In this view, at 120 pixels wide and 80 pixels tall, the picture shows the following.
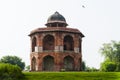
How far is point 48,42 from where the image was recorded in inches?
2015

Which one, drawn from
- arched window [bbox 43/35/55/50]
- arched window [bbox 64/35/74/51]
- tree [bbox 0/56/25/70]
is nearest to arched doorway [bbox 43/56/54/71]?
arched window [bbox 43/35/55/50]

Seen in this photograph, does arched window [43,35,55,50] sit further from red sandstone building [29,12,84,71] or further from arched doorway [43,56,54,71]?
arched doorway [43,56,54,71]

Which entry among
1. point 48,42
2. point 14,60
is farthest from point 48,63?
point 14,60

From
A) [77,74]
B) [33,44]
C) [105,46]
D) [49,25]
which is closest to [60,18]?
[49,25]

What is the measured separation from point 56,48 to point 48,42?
2.81 m

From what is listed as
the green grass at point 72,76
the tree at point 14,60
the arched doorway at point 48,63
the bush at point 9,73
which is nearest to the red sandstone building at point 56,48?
the arched doorway at point 48,63

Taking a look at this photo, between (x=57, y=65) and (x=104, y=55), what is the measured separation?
989 inches

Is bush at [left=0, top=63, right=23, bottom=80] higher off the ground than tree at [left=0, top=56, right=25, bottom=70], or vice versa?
tree at [left=0, top=56, right=25, bottom=70]

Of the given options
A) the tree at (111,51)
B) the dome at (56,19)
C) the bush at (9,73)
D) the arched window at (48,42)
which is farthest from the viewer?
the tree at (111,51)

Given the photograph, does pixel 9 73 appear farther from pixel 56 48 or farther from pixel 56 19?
pixel 56 19

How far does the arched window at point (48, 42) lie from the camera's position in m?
50.8

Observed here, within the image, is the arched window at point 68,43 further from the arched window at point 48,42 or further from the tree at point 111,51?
the tree at point 111,51

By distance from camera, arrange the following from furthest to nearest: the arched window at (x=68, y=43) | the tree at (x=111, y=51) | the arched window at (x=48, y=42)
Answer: the tree at (x=111, y=51)
the arched window at (x=68, y=43)
the arched window at (x=48, y=42)

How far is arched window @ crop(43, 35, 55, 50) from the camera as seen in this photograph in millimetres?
50750
